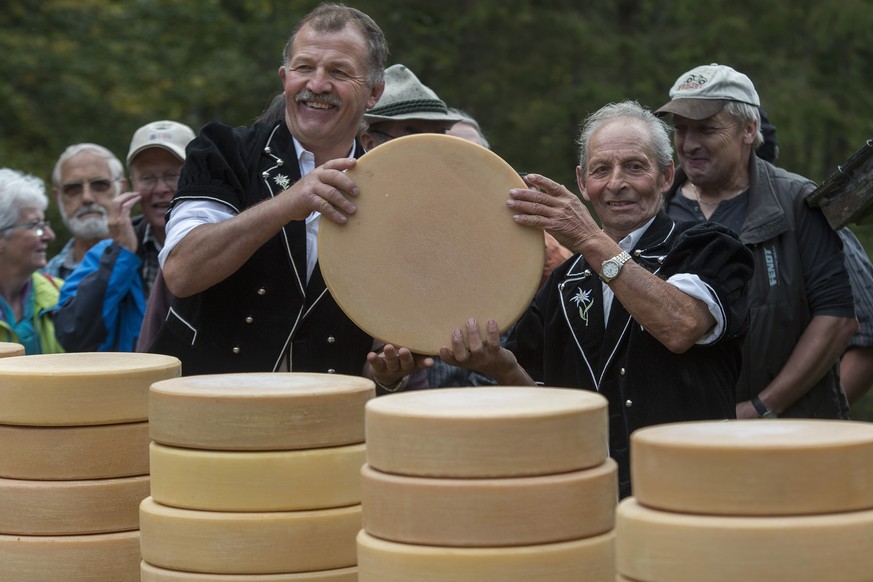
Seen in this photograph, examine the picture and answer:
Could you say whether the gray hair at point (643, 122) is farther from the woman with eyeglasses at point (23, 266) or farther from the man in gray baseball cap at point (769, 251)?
the woman with eyeglasses at point (23, 266)

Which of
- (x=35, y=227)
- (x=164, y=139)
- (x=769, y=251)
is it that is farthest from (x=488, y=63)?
(x=769, y=251)

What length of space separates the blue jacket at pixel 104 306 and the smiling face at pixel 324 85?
5.62 feet

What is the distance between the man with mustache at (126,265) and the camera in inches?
196

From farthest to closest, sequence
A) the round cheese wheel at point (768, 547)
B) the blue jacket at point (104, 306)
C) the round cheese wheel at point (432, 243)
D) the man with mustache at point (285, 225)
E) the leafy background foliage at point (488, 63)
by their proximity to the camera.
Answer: the leafy background foliage at point (488, 63)
the blue jacket at point (104, 306)
the man with mustache at point (285, 225)
the round cheese wheel at point (432, 243)
the round cheese wheel at point (768, 547)

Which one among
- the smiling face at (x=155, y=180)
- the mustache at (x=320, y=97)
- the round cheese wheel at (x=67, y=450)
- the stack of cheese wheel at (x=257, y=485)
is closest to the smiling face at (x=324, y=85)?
the mustache at (x=320, y=97)

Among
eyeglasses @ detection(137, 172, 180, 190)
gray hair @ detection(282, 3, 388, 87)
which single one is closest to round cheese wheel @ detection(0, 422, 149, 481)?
gray hair @ detection(282, 3, 388, 87)

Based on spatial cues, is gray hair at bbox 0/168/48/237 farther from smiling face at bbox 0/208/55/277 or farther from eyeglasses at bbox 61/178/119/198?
eyeglasses at bbox 61/178/119/198

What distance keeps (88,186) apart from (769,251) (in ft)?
10.5

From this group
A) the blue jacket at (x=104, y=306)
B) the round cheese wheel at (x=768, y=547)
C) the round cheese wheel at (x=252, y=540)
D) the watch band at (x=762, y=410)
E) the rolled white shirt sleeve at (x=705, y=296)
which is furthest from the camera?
the blue jacket at (x=104, y=306)

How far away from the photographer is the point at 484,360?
Answer: 3109 millimetres

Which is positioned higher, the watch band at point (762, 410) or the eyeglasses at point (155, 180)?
the eyeglasses at point (155, 180)

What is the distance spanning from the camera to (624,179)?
3.51 meters

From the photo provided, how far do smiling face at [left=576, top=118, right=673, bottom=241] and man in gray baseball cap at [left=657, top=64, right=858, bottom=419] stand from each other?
106 centimetres

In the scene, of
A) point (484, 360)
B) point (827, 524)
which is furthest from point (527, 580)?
point (484, 360)
